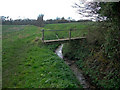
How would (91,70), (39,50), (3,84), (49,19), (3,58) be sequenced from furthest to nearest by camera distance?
(49,19), (39,50), (91,70), (3,58), (3,84)

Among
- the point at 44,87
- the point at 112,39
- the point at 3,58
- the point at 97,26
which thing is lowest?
the point at 44,87

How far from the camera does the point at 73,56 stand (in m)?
11.6

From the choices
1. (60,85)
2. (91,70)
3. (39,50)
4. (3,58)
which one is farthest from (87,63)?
(3,58)

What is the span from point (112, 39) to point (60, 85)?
138 inches

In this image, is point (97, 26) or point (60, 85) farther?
point (97, 26)

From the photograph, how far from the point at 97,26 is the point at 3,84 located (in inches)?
268

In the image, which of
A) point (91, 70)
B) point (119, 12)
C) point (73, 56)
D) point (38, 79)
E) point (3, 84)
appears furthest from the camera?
point (73, 56)

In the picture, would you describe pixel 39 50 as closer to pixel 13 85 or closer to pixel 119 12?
pixel 13 85

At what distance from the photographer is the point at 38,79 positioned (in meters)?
5.18

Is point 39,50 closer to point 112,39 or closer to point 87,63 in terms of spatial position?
point 87,63

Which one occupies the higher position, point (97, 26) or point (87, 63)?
point (97, 26)

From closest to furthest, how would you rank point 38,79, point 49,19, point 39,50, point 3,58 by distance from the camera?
1. point 38,79
2. point 3,58
3. point 39,50
4. point 49,19

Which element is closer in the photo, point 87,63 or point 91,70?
point 91,70

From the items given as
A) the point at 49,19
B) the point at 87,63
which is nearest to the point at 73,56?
the point at 87,63
